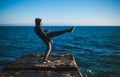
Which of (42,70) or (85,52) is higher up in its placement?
(42,70)

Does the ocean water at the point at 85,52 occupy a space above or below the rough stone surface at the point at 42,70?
below

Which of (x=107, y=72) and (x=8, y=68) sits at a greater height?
(x=8, y=68)

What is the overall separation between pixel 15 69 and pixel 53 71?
1563 mm

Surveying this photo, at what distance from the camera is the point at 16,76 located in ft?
21.7

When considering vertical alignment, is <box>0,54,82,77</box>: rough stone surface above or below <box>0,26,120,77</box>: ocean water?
above

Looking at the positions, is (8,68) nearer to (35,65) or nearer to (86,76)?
(35,65)

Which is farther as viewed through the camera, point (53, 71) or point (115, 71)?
point (115, 71)

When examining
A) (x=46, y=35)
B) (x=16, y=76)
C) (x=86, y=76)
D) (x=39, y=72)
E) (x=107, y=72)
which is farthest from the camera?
(x=107, y=72)

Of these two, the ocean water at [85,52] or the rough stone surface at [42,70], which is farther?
the ocean water at [85,52]

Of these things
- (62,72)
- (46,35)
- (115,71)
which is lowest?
(115,71)

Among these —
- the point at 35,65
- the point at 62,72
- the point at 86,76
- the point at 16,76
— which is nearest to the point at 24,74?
the point at 16,76

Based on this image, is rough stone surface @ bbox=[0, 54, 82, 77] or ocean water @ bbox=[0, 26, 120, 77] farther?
ocean water @ bbox=[0, 26, 120, 77]

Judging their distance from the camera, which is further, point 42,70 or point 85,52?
point 85,52

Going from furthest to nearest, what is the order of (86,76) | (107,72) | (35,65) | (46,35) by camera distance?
(107,72)
(86,76)
(46,35)
(35,65)
